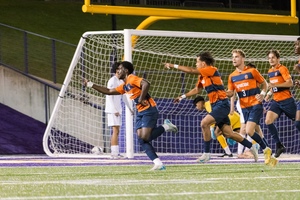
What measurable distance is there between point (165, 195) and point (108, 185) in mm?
1400

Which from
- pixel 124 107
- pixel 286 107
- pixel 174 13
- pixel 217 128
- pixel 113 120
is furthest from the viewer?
pixel 124 107

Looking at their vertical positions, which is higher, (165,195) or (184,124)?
(165,195)

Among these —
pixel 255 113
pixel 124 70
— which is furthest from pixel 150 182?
pixel 255 113

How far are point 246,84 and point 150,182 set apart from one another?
564cm

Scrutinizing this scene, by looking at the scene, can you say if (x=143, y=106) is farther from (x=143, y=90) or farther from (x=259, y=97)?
(x=259, y=97)

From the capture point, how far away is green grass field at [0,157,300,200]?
8219 mm

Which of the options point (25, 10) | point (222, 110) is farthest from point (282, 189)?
point (25, 10)

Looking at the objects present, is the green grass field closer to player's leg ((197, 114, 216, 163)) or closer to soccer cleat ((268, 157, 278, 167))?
soccer cleat ((268, 157, 278, 167))

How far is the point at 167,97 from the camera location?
21.6 metres

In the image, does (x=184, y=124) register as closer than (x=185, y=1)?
Yes

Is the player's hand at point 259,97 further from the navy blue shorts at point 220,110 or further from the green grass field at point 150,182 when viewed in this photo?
the green grass field at point 150,182

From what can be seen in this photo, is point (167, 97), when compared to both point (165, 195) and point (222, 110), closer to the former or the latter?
point (222, 110)

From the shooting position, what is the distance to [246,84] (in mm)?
15133

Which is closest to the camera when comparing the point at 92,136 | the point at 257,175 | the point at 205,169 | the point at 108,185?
the point at 108,185
